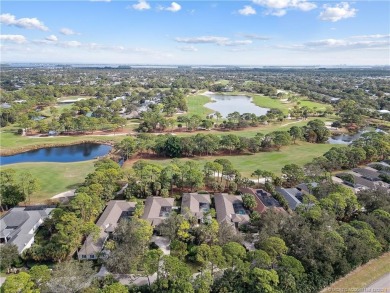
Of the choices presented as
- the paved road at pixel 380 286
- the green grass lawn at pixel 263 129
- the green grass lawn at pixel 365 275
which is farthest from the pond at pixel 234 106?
the paved road at pixel 380 286

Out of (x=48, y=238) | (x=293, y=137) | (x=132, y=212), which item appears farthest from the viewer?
(x=293, y=137)

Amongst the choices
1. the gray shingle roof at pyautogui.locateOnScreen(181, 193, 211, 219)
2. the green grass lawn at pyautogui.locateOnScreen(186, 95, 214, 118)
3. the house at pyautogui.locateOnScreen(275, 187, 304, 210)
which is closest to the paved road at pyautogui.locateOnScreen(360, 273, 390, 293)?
the house at pyautogui.locateOnScreen(275, 187, 304, 210)

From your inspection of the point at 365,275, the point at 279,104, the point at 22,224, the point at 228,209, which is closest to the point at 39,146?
the point at 22,224

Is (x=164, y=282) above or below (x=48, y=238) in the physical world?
above

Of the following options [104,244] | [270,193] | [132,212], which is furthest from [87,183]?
[270,193]

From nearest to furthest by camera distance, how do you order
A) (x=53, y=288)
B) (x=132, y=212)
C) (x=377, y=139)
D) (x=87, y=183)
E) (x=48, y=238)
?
(x=53, y=288) < (x=48, y=238) < (x=132, y=212) < (x=87, y=183) < (x=377, y=139)

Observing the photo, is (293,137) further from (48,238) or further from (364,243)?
(48,238)

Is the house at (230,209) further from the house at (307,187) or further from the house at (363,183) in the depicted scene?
the house at (363,183)
